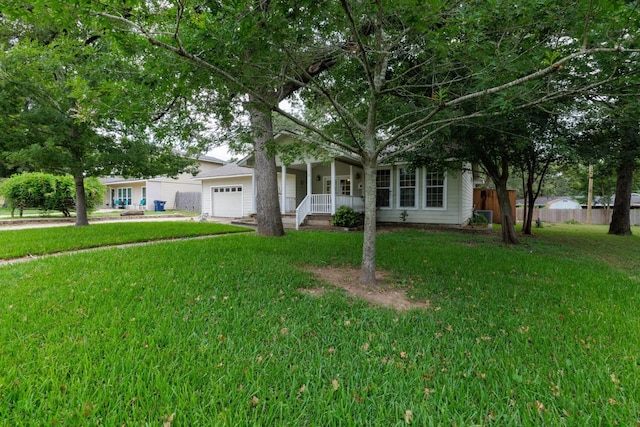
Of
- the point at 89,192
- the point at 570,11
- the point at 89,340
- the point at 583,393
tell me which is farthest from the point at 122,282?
the point at 89,192

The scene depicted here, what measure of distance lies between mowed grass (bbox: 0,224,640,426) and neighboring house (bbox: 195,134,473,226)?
7.02m

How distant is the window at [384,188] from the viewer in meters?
13.7

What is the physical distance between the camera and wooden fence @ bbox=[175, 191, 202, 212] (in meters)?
26.9

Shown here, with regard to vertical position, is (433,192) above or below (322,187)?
below

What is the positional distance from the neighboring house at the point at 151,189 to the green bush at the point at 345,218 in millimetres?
17985

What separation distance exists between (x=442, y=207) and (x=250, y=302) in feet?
35.4

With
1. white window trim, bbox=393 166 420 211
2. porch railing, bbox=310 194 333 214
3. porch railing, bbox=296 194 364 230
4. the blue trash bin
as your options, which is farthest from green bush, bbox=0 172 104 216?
white window trim, bbox=393 166 420 211

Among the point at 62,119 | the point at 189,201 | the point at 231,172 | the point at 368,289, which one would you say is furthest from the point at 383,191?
the point at 189,201

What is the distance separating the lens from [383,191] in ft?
45.3

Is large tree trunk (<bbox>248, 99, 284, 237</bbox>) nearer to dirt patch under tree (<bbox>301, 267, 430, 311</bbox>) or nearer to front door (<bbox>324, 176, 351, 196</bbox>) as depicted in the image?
dirt patch under tree (<bbox>301, 267, 430, 311</bbox>)

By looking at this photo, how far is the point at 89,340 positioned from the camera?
261cm

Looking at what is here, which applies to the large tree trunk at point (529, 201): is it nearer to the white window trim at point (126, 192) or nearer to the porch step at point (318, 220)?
the porch step at point (318, 220)

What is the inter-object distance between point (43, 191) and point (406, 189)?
1827cm

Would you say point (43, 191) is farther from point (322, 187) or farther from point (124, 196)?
point (124, 196)
